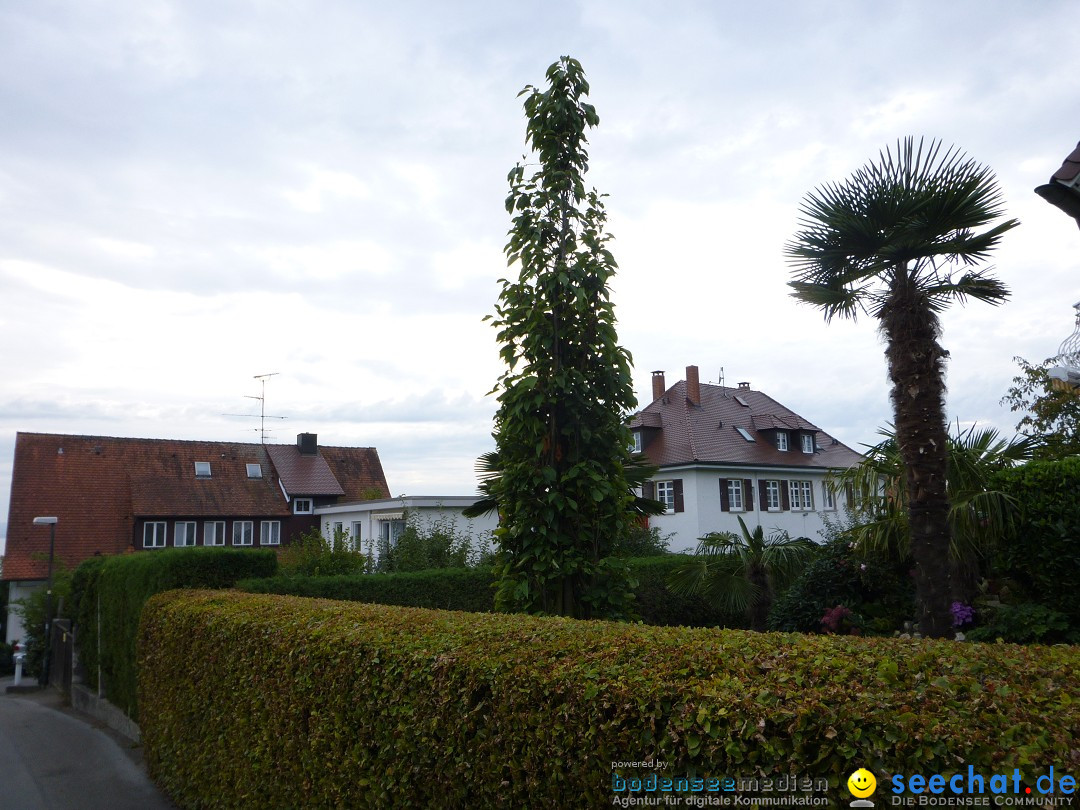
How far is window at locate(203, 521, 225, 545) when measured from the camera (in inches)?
1565

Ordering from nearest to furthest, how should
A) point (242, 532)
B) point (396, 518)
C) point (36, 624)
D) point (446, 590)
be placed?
point (446, 590), point (36, 624), point (396, 518), point (242, 532)

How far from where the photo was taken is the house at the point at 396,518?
24.2m

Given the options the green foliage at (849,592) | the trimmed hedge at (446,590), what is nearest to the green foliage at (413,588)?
the trimmed hedge at (446,590)

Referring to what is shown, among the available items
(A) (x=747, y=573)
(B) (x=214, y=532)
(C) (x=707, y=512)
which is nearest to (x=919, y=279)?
(A) (x=747, y=573)

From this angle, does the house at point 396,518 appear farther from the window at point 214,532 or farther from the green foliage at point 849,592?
the green foliage at point 849,592

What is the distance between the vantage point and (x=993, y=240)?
320 inches

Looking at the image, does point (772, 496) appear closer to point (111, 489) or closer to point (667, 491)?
point (667, 491)

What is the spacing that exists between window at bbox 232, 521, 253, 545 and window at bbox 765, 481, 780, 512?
25.1 meters

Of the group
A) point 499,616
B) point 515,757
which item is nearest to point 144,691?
point 499,616

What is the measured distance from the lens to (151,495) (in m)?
39.0

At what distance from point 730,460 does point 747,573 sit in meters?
23.6

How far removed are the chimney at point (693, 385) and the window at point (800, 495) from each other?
586cm

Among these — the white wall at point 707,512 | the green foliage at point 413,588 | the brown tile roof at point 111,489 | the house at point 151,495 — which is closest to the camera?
the green foliage at point 413,588

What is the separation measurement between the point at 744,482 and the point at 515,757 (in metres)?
33.8
